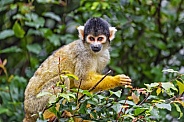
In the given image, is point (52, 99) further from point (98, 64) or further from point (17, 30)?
point (17, 30)

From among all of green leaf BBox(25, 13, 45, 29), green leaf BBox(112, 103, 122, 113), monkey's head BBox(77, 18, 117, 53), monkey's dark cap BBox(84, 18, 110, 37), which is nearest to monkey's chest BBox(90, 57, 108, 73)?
monkey's head BBox(77, 18, 117, 53)

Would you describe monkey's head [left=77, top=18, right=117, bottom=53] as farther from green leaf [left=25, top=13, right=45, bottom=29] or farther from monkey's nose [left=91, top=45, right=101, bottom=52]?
green leaf [left=25, top=13, right=45, bottom=29]

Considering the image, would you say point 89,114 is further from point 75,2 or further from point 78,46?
point 75,2

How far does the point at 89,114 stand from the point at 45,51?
2.76 metres

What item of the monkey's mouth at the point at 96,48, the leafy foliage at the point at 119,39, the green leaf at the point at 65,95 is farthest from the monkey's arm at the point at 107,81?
the green leaf at the point at 65,95

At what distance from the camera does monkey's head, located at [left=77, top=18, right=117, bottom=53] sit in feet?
15.1

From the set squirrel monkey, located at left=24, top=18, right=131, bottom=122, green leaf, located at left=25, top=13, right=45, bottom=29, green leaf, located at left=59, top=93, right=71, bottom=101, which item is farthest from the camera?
green leaf, located at left=25, top=13, right=45, bottom=29

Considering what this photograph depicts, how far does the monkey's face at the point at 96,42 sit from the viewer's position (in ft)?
15.0

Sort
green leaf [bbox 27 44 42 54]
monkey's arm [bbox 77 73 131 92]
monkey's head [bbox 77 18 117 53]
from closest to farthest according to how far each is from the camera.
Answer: monkey's arm [bbox 77 73 131 92] → monkey's head [bbox 77 18 117 53] → green leaf [bbox 27 44 42 54]

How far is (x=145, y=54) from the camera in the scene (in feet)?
21.0

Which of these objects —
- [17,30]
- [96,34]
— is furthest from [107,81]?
[17,30]

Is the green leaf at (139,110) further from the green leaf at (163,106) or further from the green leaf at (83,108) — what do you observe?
the green leaf at (83,108)

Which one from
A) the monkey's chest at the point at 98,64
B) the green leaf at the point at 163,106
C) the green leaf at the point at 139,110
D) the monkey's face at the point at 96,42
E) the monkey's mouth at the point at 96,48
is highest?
the monkey's face at the point at 96,42

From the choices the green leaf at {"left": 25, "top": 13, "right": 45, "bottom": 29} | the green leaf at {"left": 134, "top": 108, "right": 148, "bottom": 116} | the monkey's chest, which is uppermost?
the green leaf at {"left": 25, "top": 13, "right": 45, "bottom": 29}
